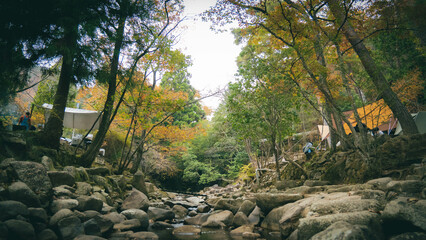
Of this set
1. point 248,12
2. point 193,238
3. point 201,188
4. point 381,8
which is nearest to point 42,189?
point 193,238

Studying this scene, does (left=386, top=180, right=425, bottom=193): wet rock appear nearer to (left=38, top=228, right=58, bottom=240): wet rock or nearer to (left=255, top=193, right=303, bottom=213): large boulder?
(left=255, top=193, right=303, bottom=213): large boulder

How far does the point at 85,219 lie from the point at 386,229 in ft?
17.5

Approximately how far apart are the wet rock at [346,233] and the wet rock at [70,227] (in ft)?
13.5

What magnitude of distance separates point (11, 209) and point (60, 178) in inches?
74.5

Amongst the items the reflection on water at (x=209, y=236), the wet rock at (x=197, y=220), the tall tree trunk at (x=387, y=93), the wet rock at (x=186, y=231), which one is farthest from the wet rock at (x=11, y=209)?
the tall tree trunk at (x=387, y=93)

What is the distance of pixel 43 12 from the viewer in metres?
4.05

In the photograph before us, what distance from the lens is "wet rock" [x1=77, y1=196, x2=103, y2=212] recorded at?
15.9ft

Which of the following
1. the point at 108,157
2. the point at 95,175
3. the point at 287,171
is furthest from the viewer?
the point at 108,157

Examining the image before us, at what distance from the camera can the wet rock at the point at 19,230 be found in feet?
10.8

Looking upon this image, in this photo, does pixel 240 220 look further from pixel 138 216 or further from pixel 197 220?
pixel 138 216

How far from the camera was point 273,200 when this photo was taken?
5945 mm

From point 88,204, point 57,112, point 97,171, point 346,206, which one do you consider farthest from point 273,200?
point 57,112

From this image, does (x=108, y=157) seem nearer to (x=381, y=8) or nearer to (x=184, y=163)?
(x=184, y=163)

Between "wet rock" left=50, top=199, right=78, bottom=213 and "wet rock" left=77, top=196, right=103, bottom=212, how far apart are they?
8.7 inches
